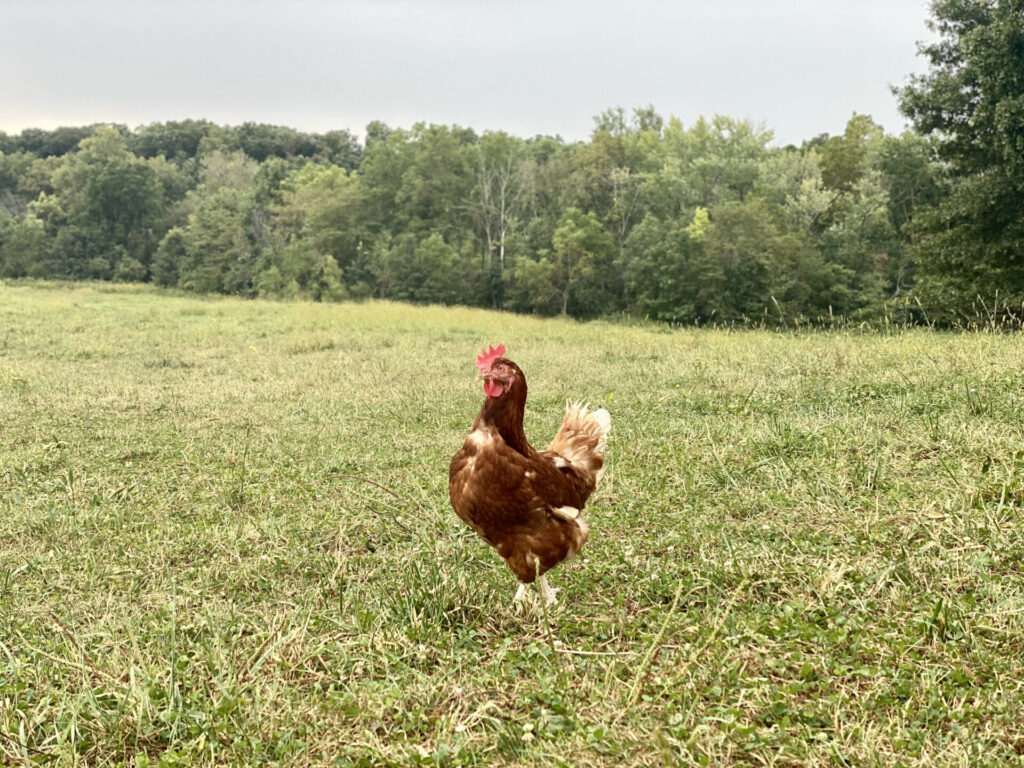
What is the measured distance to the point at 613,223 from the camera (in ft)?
149

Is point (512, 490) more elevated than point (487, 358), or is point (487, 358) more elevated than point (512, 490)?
point (487, 358)

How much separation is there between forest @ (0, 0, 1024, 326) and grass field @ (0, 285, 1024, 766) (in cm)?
1465

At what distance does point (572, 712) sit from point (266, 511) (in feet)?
11.5

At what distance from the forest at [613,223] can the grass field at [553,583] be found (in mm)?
14648

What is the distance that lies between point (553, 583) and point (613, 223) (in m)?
44.2

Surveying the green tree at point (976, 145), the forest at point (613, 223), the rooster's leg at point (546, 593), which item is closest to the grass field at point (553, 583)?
the rooster's leg at point (546, 593)

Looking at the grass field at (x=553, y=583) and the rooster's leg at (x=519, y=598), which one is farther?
the rooster's leg at (x=519, y=598)

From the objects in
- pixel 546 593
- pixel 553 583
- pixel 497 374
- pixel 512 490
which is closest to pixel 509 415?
pixel 497 374

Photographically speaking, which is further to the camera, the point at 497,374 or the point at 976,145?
the point at 976,145

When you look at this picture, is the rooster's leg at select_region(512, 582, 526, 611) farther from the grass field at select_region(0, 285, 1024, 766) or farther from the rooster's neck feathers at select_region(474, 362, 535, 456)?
the rooster's neck feathers at select_region(474, 362, 535, 456)

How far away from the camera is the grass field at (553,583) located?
2303 mm

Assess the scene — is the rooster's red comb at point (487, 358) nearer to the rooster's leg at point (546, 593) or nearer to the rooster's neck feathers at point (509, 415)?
the rooster's neck feathers at point (509, 415)

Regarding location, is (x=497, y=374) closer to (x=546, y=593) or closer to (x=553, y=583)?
(x=546, y=593)

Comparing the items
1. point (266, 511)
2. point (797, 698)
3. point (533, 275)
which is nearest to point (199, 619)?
point (266, 511)
